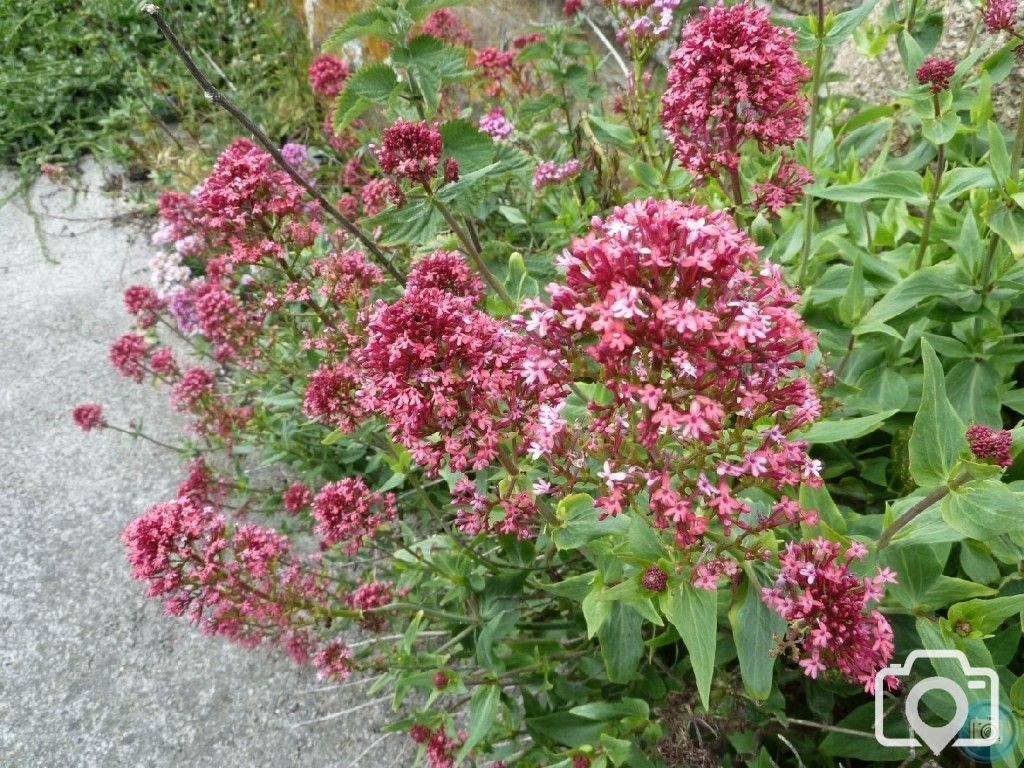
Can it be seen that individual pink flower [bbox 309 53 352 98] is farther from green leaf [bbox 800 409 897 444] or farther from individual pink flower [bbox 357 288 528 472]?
green leaf [bbox 800 409 897 444]

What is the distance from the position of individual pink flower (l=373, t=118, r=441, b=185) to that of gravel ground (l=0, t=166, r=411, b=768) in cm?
251

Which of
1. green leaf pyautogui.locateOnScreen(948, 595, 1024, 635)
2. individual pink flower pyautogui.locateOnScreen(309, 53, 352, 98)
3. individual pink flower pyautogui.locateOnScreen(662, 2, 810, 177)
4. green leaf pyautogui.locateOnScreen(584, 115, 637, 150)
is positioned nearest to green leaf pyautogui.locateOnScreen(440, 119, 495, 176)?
individual pink flower pyautogui.locateOnScreen(662, 2, 810, 177)

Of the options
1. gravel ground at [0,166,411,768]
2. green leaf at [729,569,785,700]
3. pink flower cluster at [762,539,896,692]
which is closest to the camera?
pink flower cluster at [762,539,896,692]

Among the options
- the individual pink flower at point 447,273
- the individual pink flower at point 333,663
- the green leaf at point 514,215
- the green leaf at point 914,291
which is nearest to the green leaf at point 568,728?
the individual pink flower at point 333,663

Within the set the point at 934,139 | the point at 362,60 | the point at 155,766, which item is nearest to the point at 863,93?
the point at 934,139

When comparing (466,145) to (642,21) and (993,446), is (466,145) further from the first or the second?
(993,446)

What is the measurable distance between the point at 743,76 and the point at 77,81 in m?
8.79

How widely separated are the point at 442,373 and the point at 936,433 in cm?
128

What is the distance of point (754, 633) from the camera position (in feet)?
6.50

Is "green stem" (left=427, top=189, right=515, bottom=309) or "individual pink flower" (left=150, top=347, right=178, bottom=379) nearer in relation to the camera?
"green stem" (left=427, top=189, right=515, bottom=309)

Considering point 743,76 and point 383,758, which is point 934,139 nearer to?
point 743,76

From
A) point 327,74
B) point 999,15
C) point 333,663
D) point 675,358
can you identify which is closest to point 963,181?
point 999,15

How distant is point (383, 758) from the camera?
338 centimetres

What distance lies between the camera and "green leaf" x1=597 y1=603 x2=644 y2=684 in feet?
7.69
